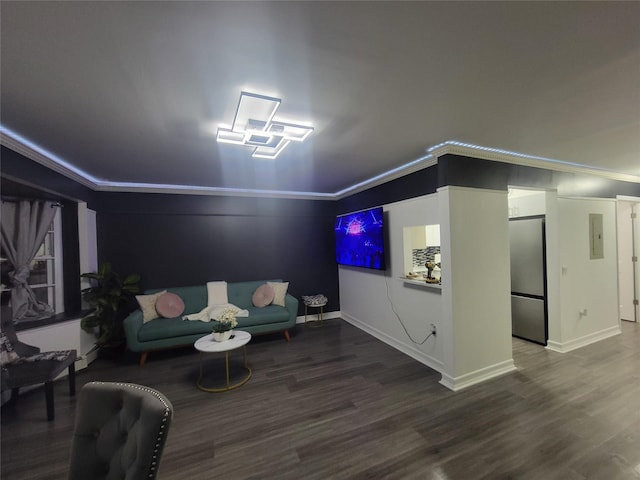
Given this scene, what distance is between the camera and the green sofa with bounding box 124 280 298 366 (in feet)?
11.2

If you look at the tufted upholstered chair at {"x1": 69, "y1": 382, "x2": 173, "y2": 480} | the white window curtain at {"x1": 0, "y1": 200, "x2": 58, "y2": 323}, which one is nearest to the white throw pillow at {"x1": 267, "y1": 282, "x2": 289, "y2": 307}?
the white window curtain at {"x1": 0, "y1": 200, "x2": 58, "y2": 323}

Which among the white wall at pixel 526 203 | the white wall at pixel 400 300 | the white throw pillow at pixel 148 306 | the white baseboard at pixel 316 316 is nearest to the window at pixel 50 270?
the white throw pillow at pixel 148 306

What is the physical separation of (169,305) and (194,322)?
1.73 ft

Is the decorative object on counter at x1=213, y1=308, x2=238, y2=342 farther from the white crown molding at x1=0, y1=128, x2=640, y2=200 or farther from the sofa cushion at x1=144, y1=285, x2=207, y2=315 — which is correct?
the white crown molding at x1=0, y1=128, x2=640, y2=200

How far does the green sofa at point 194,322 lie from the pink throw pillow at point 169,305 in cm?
8

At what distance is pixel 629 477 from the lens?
1665 mm

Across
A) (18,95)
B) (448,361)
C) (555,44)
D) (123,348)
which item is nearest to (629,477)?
(448,361)

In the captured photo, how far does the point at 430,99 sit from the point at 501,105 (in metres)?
0.56

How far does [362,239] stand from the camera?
4.11 metres

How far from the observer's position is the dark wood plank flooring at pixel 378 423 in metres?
1.78

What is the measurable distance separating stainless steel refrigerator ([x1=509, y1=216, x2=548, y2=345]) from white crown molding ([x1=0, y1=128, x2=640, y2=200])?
0.87 metres

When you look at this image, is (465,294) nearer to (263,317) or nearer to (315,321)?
(263,317)

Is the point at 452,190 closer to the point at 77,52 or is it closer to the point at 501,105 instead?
the point at 501,105

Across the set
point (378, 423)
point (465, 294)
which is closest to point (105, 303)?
point (378, 423)
